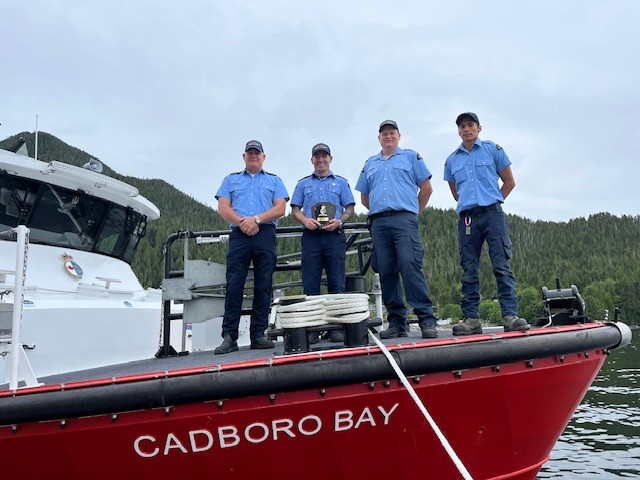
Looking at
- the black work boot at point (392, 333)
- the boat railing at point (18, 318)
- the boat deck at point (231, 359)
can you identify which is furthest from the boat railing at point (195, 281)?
the boat railing at point (18, 318)

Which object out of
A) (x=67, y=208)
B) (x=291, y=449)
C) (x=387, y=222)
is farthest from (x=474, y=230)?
(x=67, y=208)

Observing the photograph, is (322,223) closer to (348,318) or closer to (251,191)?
(251,191)

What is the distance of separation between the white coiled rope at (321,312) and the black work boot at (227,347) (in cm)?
113

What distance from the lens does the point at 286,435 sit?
9.95ft

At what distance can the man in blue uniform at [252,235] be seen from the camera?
4570 mm

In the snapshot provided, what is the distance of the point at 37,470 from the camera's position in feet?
10.1

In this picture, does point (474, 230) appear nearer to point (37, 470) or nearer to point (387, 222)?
point (387, 222)

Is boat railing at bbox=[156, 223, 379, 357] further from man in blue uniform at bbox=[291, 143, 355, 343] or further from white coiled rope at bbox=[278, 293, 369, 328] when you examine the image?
white coiled rope at bbox=[278, 293, 369, 328]

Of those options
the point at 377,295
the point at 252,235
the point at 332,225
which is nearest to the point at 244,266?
the point at 252,235

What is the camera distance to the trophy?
4746 mm

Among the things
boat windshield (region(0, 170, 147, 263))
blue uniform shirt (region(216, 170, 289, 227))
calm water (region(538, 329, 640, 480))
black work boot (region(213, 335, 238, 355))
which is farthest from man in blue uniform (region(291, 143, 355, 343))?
calm water (region(538, 329, 640, 480))

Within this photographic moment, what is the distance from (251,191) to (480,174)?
6.22 feet

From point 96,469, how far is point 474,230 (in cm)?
312

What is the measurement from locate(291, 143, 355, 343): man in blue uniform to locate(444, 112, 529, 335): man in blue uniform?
1.02 meters
